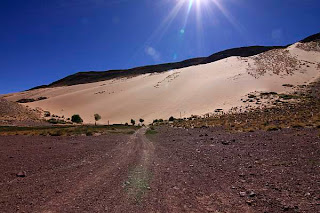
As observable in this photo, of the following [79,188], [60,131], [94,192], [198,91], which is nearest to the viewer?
[94,192]

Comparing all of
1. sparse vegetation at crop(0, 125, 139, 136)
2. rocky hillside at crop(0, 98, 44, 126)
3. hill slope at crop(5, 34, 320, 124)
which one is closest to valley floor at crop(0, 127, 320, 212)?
sparse vegetation at crop(0, 125, 139, 136)

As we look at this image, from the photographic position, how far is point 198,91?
65812mm

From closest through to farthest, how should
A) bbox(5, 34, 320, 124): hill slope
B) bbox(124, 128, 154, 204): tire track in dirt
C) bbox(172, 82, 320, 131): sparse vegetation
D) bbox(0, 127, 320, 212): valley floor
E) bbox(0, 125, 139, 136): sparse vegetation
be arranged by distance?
1. bbox(0, 127, 320, 212): valley floor
2. bbox(124, 128, 154, 204): tire track in dirt
3. bbox(172, 82, 320, 131): sparse vegetation
4. bbox(0, 125, 139, 136): sparse vegetation
5. bbox(5, 34, 320, 124): hill slope

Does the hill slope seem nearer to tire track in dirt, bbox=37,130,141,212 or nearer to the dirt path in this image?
the dirt path

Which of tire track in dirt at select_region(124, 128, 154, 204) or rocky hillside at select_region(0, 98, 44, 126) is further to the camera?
rocky hillside at select_region(0, 98, 44, 126)

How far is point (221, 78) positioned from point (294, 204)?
228ft

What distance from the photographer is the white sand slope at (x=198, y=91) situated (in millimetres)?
56094

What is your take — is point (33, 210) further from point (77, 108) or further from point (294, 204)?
point (77, 108)

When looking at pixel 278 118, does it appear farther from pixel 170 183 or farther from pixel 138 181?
pixel 138 181

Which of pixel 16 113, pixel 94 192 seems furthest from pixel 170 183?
pixel 16 113

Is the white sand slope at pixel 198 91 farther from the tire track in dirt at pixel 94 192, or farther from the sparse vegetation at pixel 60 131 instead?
the tire track in dirt at pixel 94 192

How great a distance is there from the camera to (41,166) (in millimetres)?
9523

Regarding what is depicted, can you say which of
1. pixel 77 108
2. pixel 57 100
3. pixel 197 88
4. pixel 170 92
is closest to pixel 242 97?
pixel 197 88

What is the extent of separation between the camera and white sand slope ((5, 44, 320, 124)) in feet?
184
